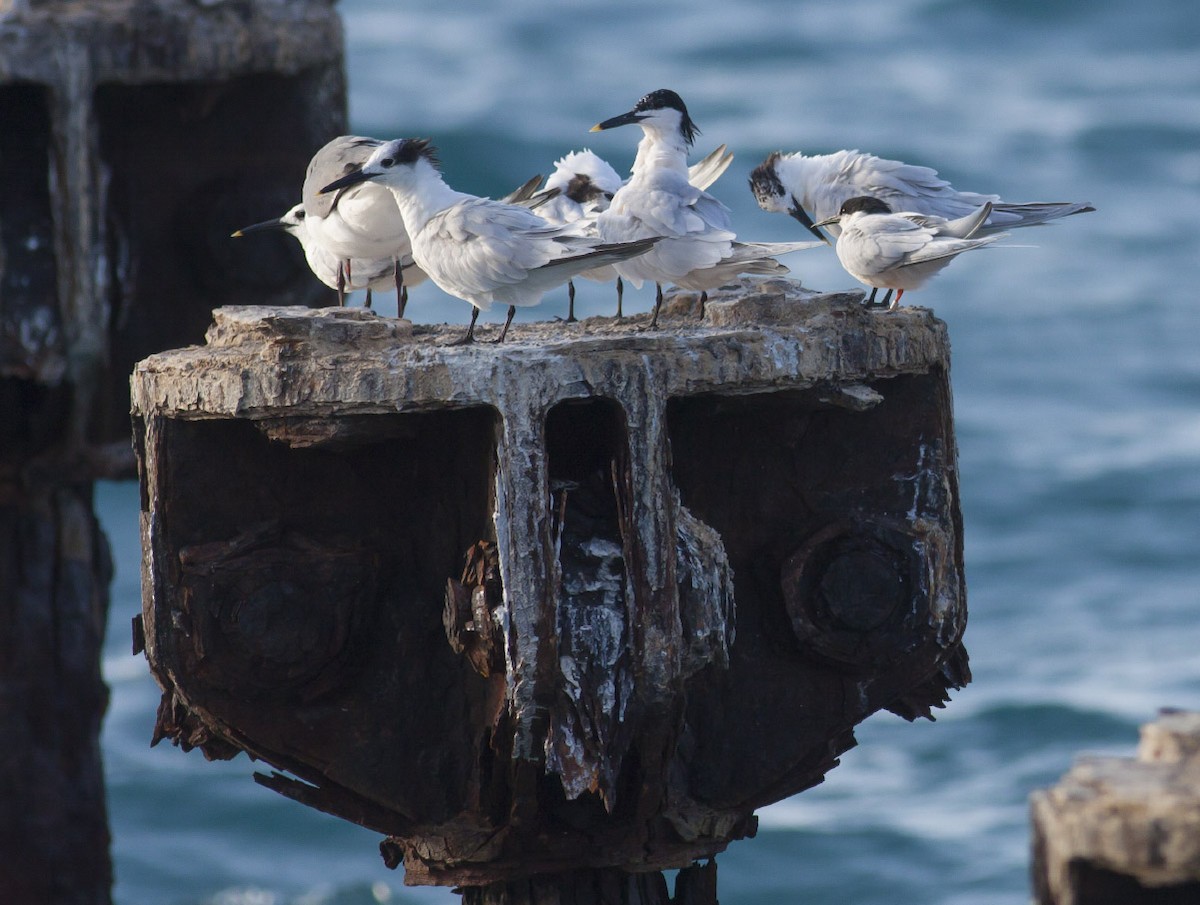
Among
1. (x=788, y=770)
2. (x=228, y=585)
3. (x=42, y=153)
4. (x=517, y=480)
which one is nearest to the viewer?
(x=517, y=480)

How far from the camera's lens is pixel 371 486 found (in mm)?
4688

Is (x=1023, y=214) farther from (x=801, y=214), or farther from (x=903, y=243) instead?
(x=801, y=214)

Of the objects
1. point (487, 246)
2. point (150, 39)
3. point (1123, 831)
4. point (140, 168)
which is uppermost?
point (150, 39)

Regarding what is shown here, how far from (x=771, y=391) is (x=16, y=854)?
4.07 metres

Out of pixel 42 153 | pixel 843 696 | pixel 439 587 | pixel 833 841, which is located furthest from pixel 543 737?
pixel 833 841

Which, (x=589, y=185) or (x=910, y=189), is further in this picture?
(x=589, y=185)

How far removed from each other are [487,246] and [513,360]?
580mm

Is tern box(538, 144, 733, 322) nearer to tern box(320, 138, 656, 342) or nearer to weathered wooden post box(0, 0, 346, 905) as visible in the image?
tern box(320, 138, 656, 342)

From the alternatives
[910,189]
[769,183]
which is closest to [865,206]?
[910,189]

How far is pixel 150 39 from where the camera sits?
6.82m

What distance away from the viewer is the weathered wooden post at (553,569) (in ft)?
13.9

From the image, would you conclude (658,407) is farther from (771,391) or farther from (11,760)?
(11,760)

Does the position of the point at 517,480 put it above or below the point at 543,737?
above

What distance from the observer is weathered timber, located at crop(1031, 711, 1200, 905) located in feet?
9.59
